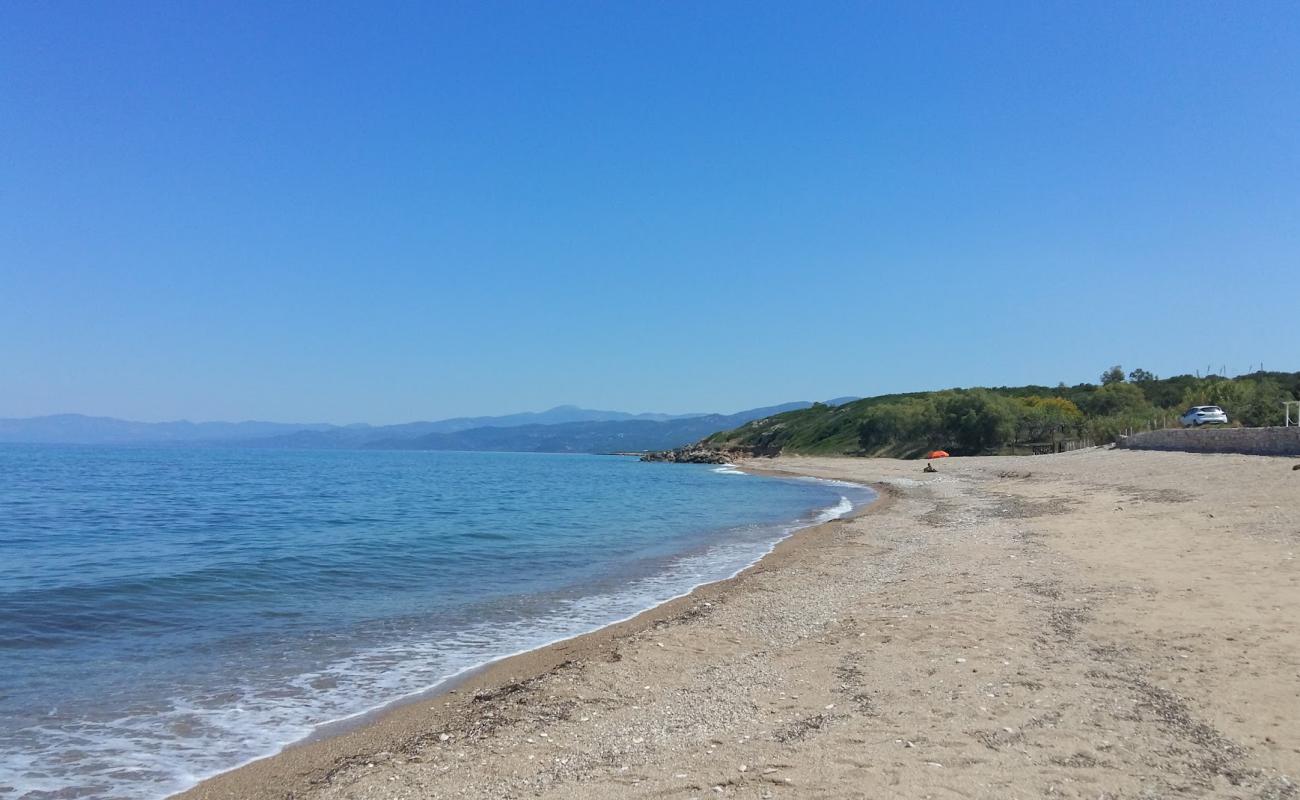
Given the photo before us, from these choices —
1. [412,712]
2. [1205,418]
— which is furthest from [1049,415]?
[412,712]

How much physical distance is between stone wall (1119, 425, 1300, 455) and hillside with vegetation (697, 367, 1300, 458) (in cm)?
719

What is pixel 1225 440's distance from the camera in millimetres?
32125

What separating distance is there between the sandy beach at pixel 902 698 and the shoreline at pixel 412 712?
0.04 metres

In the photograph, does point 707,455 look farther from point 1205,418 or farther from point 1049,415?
point 1205,418

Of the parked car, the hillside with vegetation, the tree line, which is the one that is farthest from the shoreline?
the tree line

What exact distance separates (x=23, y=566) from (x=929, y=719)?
736 inches

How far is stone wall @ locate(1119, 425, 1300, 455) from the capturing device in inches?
1073

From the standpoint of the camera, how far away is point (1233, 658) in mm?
7066

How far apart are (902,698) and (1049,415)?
7180 cm

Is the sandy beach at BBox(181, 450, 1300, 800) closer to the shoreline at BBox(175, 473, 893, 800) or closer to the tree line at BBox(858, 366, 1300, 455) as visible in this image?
the shoreline at BBox(175, 473, 893, 800)

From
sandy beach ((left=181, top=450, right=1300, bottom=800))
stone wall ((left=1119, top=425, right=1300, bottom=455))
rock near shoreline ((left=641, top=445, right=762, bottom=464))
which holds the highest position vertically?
stone wall ((left=1119, top=425, right=1300, bottom=455))

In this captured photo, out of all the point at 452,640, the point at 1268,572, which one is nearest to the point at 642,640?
the point at 452,640

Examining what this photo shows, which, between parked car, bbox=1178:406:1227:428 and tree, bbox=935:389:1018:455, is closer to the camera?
parked car, bbox=1178:406:1227:428

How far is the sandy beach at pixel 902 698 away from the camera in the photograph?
516 cm
